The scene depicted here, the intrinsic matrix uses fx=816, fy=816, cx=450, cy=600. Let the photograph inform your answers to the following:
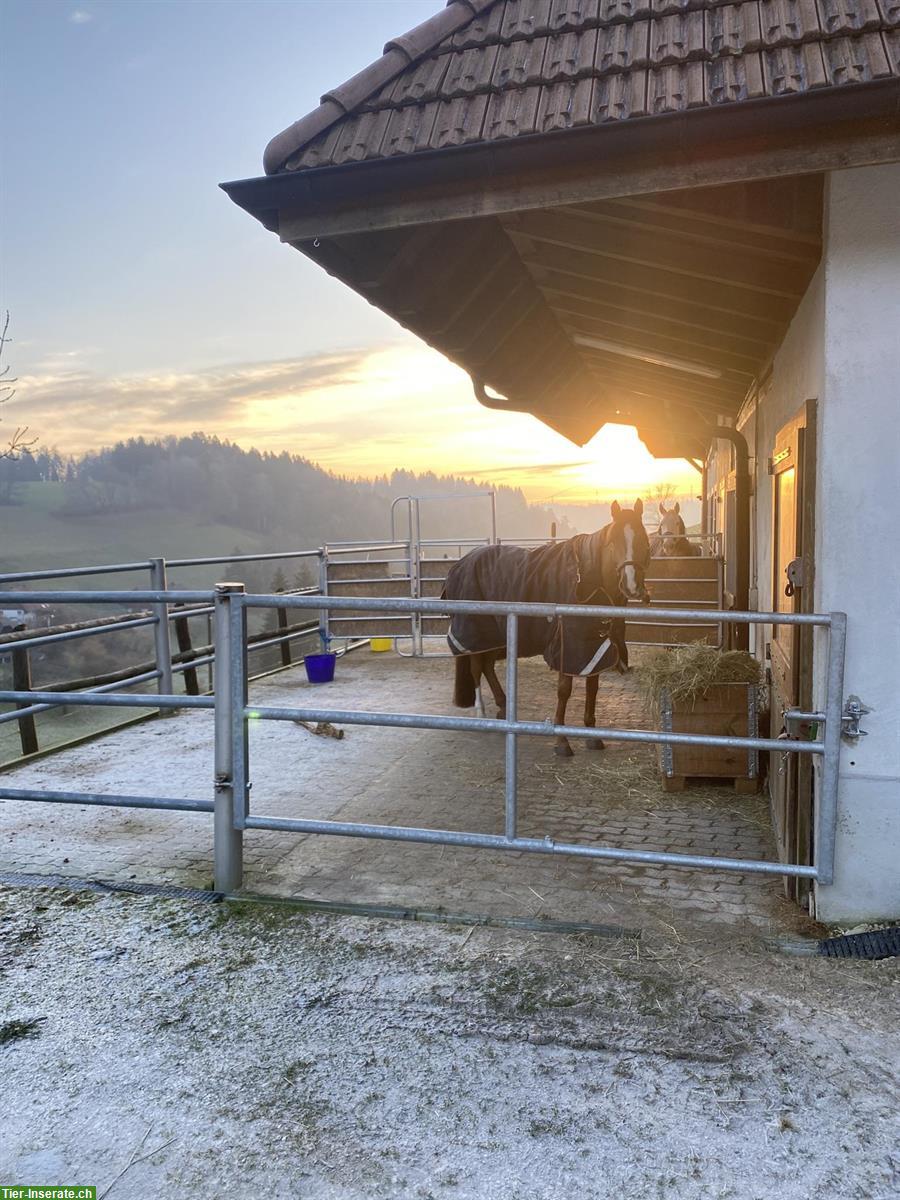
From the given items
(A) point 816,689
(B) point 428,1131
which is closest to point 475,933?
(B) point 428,1131

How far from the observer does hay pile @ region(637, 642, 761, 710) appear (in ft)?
16.4

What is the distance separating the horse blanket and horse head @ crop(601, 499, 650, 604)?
153mm

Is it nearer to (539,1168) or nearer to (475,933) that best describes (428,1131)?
(539,1168)

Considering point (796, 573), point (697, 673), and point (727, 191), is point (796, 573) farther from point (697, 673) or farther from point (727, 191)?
point (697, 673)

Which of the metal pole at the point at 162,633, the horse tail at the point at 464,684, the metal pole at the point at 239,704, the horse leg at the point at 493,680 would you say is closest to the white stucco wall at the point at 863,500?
the metal pole at the point at 239,704

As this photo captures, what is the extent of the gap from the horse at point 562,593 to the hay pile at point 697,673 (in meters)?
0.55

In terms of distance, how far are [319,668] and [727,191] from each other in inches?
271

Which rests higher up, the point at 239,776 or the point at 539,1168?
the point at 239,776

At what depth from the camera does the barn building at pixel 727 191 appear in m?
2.74

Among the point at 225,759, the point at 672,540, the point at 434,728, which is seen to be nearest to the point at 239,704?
the point at 225,759

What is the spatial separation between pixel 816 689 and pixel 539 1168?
6.75ft

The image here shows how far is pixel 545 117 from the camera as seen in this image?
2.97 metres

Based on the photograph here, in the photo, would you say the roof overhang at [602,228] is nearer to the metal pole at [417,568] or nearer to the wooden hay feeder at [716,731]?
the wooden hay feeder at [716,731]

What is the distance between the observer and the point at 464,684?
22.2ft
